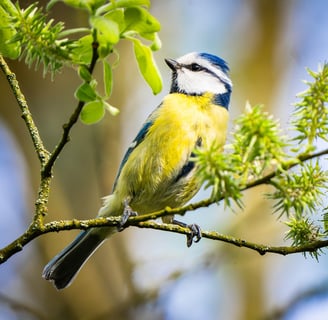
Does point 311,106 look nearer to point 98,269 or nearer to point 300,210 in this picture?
point 300,210

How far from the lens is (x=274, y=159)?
1062mm

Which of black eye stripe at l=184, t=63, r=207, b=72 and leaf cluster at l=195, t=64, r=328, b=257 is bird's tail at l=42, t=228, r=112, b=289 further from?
leaf cluster at l=195, t=64, r=328, b=257

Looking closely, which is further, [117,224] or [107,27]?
[117,224]

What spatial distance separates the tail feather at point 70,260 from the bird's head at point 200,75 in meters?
0.84

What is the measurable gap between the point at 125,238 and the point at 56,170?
0.75 m

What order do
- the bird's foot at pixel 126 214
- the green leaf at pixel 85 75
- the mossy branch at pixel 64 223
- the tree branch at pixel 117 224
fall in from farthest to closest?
the bird's foot at pixel 126 214
the tree branch at pixel 117 224
the mossy branch at pixel 64 223
the green leaf at pixel 85 75

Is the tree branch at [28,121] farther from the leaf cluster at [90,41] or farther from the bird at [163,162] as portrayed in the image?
Answer: the bird at [163,162]

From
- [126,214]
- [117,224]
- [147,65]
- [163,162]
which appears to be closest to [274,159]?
[147,65]

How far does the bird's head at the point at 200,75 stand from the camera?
9.23ft

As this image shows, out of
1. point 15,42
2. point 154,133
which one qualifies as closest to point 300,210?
point 15,42

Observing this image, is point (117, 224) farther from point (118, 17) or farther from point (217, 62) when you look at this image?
point (217, 62)

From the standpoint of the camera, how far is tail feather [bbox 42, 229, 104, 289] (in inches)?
97.0

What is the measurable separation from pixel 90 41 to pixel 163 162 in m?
1.35

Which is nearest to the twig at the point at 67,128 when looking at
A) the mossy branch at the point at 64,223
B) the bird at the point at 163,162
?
the mossy branch at the point at 64,223
